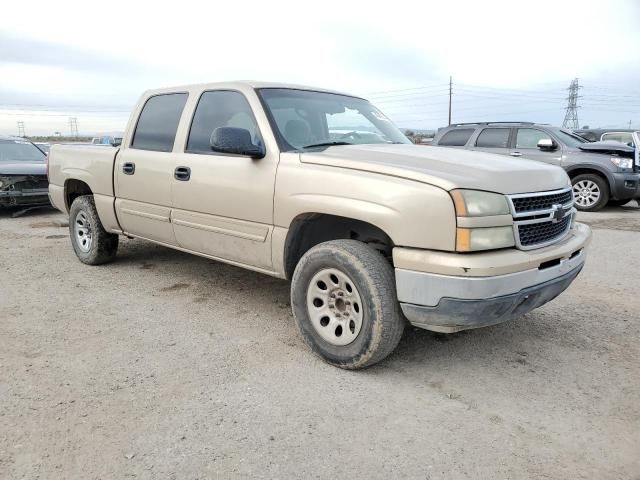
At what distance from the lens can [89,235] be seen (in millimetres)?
5676

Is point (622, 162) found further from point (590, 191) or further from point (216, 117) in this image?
point (216, 117)

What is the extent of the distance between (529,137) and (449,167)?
863cm

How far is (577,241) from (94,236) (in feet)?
15.3

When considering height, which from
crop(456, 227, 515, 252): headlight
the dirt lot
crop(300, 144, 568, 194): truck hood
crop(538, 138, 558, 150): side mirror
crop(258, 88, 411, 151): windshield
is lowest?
the dirt lot

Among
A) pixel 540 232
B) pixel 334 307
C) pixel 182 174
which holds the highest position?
pixel 182 174

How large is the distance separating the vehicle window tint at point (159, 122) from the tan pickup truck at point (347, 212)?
0.02 meters

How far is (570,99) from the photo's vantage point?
5612 cm

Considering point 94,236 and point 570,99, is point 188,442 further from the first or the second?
point 570,99

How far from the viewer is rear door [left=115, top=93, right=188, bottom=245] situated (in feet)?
14.5

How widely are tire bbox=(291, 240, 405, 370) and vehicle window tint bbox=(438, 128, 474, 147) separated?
8.48 metres

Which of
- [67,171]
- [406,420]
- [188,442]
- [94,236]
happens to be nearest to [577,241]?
[406,420]

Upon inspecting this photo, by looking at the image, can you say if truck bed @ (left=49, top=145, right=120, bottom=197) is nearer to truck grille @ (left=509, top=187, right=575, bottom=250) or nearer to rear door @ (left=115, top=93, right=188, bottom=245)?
rear door @ (left=115, top=93, right=188, bottom=245)

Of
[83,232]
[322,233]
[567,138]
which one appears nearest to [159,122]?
[83,232]

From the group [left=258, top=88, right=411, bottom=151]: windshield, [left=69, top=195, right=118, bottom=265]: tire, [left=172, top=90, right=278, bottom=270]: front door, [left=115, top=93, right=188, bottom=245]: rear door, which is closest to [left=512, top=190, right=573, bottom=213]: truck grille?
[left=258, top=88, right=411, bottom=151]: windshield
